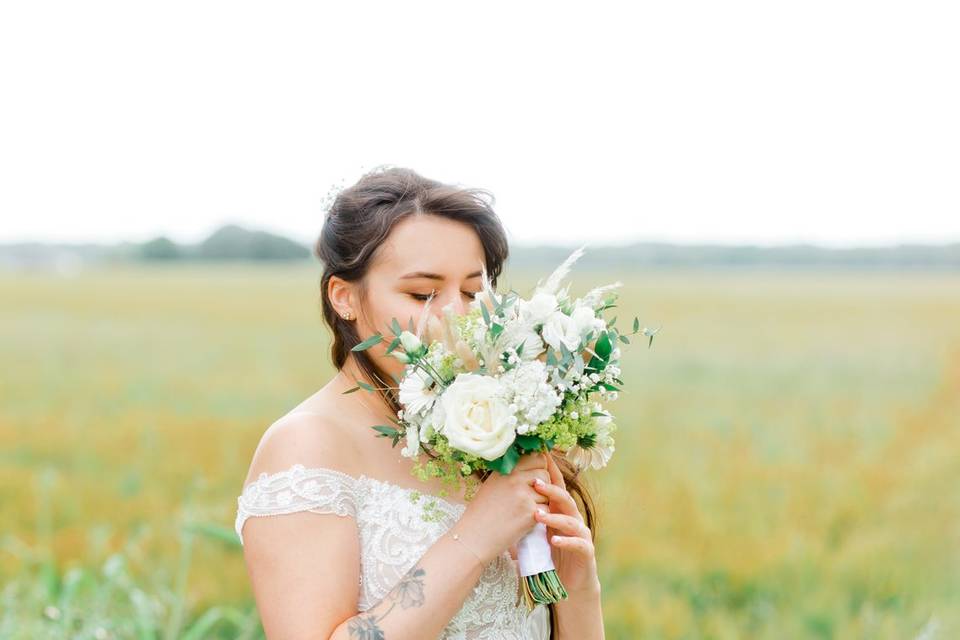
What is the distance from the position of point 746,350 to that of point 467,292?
698 inches

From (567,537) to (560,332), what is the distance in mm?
443

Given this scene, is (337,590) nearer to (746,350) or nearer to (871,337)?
(746,350)

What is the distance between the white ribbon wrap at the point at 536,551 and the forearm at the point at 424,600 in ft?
0.50

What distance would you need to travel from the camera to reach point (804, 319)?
27.8 m

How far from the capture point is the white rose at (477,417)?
1.91 meters

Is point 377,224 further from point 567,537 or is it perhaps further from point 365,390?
point 567,537

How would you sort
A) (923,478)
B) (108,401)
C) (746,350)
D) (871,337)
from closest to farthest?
(923,478) < (108,401) < (746,350) < (871,337)

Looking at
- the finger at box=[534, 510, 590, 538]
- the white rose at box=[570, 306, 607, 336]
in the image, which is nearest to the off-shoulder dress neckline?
the finger at box=[534, 510, 590, 538]

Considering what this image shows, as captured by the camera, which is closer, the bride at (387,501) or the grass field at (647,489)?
the bride at (387,501)

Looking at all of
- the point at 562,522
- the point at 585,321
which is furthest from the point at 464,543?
the point at 585,321

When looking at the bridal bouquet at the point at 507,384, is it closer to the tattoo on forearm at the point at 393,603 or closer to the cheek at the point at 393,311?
the cheek at the point at 393,311

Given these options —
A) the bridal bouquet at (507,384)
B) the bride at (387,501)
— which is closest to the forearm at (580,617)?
the bride at (387,501)

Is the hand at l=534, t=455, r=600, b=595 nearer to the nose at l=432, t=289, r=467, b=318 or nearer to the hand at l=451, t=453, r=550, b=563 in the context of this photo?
the hand at l=451, t=453, r=550, b=563

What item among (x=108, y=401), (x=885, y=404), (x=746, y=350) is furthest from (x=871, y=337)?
(x=108, y=401)
